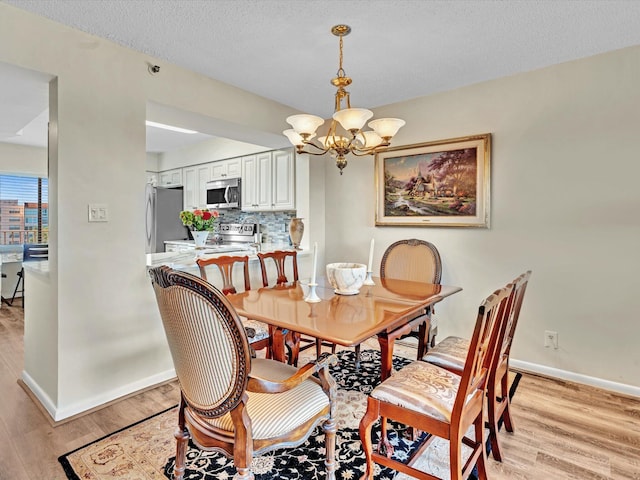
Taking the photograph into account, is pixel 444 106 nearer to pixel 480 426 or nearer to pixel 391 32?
pixel 391 32

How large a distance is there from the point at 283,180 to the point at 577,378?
339 centimetres

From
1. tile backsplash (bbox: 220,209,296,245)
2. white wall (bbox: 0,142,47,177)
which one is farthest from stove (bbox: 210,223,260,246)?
white wall (bbox: 0,142,47,177)

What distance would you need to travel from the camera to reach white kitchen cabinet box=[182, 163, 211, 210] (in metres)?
5.46

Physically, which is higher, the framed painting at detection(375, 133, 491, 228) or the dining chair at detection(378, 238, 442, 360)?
the framed painting at detection(375, 133, 491, 228)

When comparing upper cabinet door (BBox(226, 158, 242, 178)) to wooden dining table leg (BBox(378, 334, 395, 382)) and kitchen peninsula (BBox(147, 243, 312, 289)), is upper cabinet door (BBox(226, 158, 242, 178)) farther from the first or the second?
wooden dining table leg (BBox(378, 334, 395, 382))

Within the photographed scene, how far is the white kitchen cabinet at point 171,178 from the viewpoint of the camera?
5.90 m

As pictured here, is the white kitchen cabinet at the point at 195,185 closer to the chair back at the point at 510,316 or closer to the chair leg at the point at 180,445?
the chair leg at the point at 180,445

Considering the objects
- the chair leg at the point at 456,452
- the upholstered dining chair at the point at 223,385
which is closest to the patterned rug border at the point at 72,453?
the upholstered dining chair at the point at 223,385

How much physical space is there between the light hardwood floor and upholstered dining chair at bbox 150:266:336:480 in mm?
990

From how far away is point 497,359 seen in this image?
5.30 ft

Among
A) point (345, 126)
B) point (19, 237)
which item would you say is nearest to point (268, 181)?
point (345, 126)

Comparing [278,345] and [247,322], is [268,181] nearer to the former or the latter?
[247,322]

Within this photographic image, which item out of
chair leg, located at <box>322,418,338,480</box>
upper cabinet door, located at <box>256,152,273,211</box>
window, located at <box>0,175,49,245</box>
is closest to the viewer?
chair leg, located at <box>322,418,338,480</box>

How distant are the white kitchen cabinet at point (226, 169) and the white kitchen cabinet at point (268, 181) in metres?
0.13
